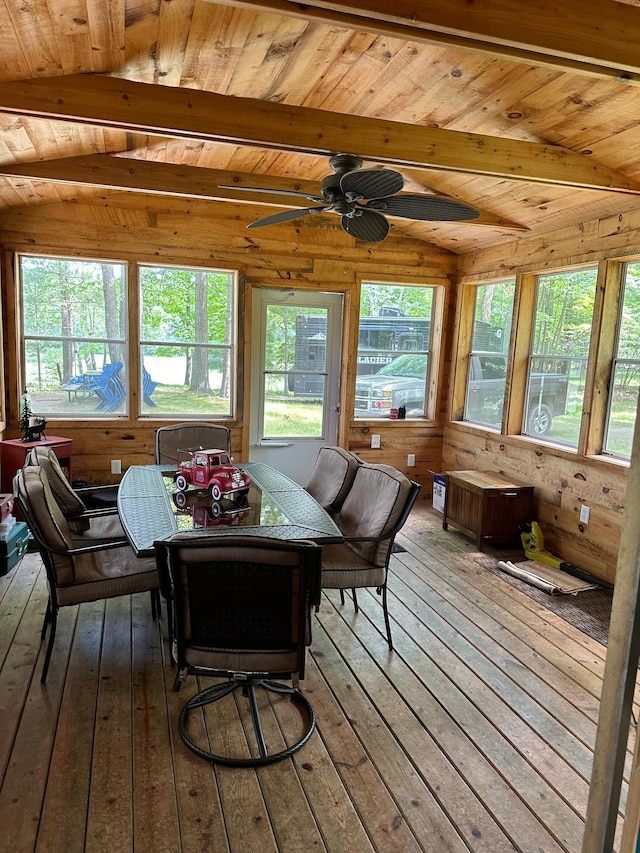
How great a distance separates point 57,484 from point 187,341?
2.47 m

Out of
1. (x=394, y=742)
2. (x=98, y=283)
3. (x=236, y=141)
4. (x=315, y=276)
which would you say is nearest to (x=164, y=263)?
(x=98, y=283)

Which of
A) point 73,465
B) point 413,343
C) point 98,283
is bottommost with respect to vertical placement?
point 73,465

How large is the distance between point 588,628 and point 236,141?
3.38 m

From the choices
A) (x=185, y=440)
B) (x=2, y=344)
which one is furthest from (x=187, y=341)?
(x=2, y=344)

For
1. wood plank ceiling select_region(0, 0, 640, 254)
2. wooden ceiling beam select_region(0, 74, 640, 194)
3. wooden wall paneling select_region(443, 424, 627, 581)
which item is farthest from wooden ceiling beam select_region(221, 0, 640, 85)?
wooden wall paneling select_region(443, 424, 627, 581)

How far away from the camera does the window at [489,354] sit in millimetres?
5305

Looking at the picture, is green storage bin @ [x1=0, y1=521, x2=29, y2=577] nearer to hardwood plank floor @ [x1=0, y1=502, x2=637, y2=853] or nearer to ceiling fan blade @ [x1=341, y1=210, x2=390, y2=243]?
hardwood plank floor @ [x1=0, y1=502, x2=637, y2=853]

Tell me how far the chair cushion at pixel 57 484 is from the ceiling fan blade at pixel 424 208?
7.25ft

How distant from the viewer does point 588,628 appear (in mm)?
3377

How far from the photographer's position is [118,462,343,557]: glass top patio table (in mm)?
2553

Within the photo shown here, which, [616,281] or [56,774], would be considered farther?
[616,281]

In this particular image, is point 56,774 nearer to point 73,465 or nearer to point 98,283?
point 73,465

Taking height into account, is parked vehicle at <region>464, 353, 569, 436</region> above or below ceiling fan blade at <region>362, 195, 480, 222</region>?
below

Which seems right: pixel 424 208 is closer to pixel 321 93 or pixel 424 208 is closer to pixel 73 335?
pixel 321 93
